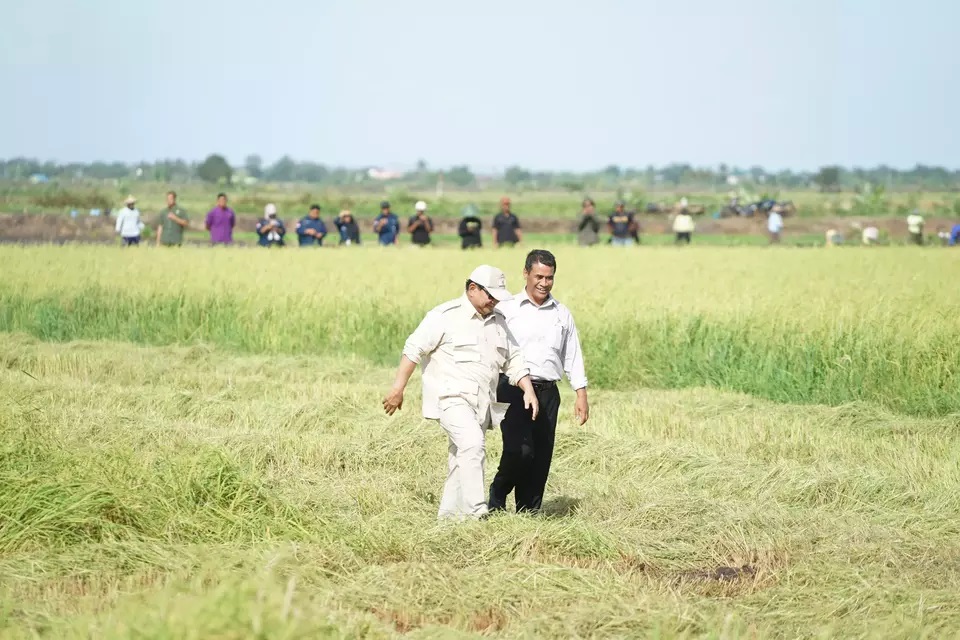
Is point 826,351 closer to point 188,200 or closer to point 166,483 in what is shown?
point 166,483

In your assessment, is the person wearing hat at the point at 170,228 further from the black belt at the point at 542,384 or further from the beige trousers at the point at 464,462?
the beige trousers at the point at 464,462

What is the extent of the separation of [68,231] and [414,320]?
30935mm

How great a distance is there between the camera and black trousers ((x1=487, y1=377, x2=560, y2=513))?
833 centimetres

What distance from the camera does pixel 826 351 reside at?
14055 millimetres

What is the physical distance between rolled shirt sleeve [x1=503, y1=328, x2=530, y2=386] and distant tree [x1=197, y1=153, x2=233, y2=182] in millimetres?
143450

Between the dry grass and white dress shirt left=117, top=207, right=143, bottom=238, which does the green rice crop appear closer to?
the dry grass

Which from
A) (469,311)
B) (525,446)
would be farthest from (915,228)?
(469,311)

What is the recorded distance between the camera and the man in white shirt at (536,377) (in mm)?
8344

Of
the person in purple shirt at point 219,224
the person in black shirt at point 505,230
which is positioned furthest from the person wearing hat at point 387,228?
the person in purple shirt at point 219,224

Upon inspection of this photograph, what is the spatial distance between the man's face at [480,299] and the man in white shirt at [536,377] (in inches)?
12.7

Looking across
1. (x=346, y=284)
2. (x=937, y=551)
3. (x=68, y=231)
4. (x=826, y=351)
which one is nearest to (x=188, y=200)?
(x=68, y=231)

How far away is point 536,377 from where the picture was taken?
27.5 ft

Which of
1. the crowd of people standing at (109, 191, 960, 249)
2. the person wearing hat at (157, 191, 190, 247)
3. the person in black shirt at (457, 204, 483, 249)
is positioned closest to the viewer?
the person wearing hat at (157, 191, 190, 247)

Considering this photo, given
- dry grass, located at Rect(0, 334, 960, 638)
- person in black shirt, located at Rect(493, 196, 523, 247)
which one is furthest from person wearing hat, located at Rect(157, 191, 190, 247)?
dry grass, located at Rect(0, 334, 960, 638)
